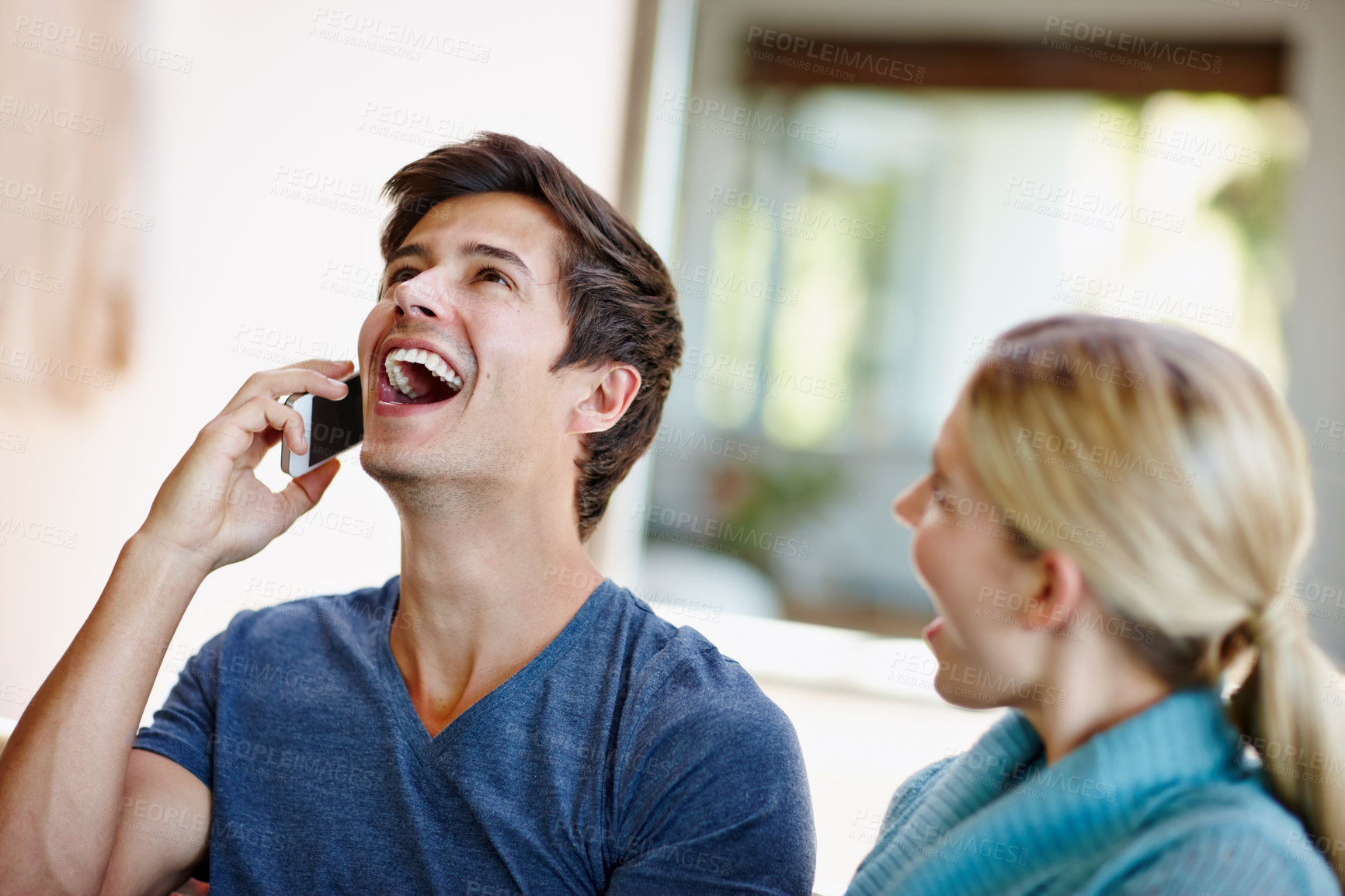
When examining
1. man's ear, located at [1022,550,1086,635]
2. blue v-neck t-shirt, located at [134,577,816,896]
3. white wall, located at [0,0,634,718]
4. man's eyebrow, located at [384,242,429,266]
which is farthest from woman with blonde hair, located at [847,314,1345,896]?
white wall, located at [0,0,634,718]

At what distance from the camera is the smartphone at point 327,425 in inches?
57.6

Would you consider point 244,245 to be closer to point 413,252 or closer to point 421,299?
point 413,252

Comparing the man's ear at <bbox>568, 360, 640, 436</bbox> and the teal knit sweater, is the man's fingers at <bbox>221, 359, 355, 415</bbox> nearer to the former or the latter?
the man's ear at <bbox>568, 360, 640, 436</bbox>

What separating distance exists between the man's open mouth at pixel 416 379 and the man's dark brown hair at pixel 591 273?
5.8 inches

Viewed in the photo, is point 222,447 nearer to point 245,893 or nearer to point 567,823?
point 245,893

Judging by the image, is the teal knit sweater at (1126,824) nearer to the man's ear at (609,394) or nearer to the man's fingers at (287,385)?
the man's ear at (609,394)

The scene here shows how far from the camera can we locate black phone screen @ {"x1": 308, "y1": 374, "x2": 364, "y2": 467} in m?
1.49

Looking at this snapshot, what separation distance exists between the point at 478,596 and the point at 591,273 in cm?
46

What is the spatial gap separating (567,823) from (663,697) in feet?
0.56

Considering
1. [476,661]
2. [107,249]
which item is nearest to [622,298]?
[476,661]

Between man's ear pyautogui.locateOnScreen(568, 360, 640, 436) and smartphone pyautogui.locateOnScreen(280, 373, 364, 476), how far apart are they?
315mm

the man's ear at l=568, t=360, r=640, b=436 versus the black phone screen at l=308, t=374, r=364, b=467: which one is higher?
the man's ear at l=568, t=360, r=640, b=436

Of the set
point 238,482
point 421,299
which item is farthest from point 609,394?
point 238,482

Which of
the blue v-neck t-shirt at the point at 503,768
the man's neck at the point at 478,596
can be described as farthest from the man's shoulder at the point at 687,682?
the man's neck at the point at 478,596
